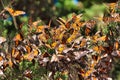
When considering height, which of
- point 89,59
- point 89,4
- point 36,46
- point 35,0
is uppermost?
point 36,46

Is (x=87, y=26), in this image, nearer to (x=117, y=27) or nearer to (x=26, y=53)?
(x=117, y=27)

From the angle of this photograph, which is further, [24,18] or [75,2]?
[75,2]

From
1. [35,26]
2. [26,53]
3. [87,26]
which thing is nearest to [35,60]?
[26,53]

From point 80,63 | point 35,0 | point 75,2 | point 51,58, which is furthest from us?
point 75,2

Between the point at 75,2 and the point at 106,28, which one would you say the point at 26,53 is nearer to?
the point at 106,28

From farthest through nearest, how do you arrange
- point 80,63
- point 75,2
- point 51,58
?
point 75,2, point 80,63, point 51,58

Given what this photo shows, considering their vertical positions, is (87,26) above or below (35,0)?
above
